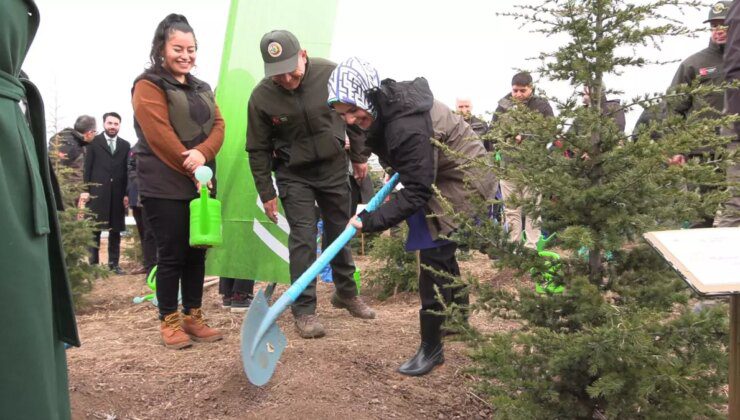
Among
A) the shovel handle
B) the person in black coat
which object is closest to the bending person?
the shovel handle

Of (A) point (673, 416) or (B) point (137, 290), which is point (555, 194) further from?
(B) point (137, 290)

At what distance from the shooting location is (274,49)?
4082mm

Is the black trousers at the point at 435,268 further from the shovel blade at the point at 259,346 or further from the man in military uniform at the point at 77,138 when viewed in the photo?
the man in military uniform at the point at 77,138

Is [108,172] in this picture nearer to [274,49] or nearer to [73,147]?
[73,147]

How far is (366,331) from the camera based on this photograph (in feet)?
14.5

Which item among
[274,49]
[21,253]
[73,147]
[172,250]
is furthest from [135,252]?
[21,253]

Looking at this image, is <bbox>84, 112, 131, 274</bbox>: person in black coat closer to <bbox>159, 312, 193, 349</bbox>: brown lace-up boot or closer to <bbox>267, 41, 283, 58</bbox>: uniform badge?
<bbox>159, 312, 193, 349</bbox>: brown lace-up boot

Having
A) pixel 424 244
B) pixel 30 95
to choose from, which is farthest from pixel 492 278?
pixel 30 95

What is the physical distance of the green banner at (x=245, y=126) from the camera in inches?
200

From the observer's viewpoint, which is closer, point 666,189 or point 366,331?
point 666,189

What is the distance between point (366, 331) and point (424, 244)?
1.08 m

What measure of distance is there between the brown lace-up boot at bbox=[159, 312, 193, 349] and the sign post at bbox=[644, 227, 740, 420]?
2953mm

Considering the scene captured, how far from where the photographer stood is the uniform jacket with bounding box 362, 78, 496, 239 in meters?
3.31

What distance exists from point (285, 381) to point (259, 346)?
0.22 metres
